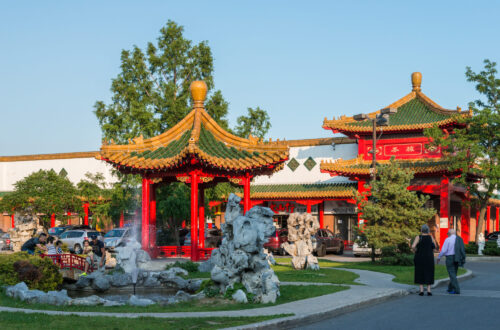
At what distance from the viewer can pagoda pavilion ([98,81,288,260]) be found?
952 inches

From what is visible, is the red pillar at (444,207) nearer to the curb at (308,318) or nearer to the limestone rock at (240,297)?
the curb at (308,318)

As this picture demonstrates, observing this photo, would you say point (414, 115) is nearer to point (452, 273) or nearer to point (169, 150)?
point (169, 150)

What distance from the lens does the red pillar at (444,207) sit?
34531 millimetres

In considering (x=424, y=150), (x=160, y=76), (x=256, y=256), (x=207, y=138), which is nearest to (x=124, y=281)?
(x=256, y=256)

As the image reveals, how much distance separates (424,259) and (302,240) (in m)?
6.94

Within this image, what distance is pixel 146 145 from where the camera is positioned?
2600 centimetres

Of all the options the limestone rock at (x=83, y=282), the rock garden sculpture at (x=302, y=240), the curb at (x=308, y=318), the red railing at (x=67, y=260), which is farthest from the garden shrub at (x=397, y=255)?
the limestone rock at (x=83, y=282)

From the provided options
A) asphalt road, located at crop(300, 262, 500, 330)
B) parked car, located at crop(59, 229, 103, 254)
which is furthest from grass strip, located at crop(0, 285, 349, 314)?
parked car, located at crop(59, 229, 103, 254)

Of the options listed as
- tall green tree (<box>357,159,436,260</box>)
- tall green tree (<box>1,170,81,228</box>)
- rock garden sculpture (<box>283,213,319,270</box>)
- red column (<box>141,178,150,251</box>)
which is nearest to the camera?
rock garden sculpture (<box>283,213,319,270</box>)

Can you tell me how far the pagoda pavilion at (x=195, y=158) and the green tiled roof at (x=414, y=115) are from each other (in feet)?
47.3

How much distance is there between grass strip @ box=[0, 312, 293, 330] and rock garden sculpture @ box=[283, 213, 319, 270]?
10.5 m

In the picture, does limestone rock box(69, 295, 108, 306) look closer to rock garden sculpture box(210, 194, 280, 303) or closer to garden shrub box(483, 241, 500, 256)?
rock garden sculpture box(210, 194, 280, 303)

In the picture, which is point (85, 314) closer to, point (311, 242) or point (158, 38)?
point (311, 242)

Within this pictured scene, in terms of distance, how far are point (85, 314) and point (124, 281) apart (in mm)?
6199
